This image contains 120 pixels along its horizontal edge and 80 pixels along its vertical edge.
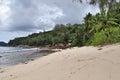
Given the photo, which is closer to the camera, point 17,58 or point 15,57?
point 17,58

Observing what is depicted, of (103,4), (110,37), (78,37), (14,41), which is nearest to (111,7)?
(103,4)

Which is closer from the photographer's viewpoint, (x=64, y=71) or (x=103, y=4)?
(x=64, y=71)

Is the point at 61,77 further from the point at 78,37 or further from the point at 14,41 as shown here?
the point at 14,41

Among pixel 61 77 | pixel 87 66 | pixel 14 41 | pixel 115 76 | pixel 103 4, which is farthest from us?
pixel 14 41

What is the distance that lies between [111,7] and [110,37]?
411 inches

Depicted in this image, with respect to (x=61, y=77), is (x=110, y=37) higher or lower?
higher

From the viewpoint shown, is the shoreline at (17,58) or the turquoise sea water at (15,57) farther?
the turquoise sea water at (15,57)

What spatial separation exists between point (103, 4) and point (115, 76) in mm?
5511

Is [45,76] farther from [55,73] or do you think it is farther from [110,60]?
[110,60]

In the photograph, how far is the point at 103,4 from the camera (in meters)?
11.6

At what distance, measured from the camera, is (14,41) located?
181375 millimetres

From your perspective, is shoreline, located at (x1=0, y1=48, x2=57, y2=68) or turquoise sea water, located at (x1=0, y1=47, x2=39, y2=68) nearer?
shoreline, located at (x1=0, y1=48, x2=57, y2=68)

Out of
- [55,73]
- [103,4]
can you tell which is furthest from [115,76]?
[103,4]

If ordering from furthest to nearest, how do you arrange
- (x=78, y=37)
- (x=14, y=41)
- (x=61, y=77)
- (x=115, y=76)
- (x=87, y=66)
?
(x=14, y=41) → (x=78, y=37) → (x=87, y=66) → (x=61, y=77) → (x=115, y=76)
